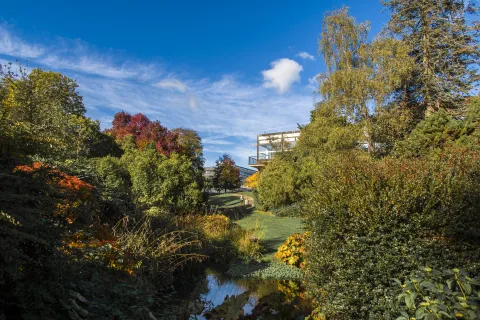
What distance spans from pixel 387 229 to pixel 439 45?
16692 mm

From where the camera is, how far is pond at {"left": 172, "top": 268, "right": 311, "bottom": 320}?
4.12 meters

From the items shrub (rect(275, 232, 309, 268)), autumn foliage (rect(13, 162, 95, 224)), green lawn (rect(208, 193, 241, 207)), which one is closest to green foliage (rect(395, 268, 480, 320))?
autumn foliage (rect(13, 162, 95, 224))

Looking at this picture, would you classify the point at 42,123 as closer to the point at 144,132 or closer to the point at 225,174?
the point at 144,132

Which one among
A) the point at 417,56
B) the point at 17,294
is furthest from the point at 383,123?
the point at 17,294

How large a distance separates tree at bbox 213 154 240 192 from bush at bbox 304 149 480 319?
27.9 metres

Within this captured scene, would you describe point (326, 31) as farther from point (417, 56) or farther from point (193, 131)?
point (193, 131)

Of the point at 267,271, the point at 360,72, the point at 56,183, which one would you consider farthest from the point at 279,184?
the point at 56,183

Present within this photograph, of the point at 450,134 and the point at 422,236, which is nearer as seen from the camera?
the point at 422,236

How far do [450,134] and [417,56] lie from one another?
23.4 ft

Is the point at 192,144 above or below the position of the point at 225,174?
above

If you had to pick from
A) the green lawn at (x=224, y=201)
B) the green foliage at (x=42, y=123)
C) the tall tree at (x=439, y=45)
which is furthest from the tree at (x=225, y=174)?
the tall tree at (x=439, y=45)

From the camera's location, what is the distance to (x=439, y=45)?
16562mm

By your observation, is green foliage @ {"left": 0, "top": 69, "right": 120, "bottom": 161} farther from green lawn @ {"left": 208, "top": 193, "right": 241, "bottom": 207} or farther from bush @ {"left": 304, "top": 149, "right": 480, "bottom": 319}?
green lawn @ {"left": 208, "top": 193, "right": 241, "bottom": 207}

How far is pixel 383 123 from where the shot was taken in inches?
574
